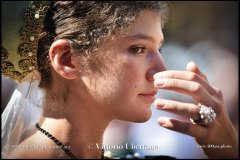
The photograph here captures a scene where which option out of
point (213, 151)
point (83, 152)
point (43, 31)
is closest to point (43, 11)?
point (43, 31)

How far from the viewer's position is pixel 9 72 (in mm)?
1521

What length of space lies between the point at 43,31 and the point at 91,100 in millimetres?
312

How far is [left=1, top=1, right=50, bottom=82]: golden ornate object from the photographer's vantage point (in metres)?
1.42

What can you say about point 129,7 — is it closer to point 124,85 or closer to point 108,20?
point 108,20

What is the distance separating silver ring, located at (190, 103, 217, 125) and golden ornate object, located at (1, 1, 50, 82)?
0.65 metres

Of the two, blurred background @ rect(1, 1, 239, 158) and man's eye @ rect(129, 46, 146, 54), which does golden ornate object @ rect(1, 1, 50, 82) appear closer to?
man's eye @ rect(129, 46, 146, 54)

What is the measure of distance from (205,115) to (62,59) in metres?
0.55

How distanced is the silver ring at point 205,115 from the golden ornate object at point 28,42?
25.7 inches

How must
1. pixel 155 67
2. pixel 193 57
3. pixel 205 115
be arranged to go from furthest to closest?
pixel 193 57
pixel 155 67
pixel 205 115

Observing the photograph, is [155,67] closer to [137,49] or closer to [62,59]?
[137,49]

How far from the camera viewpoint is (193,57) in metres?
2.70

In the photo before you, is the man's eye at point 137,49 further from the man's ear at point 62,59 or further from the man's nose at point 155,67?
the man's ear at point 62,59

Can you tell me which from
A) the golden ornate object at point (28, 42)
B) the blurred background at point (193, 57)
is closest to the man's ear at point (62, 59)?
the golden ornate object at point (28, 42)

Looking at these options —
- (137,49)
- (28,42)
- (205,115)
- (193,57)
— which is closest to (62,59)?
(28,42)
